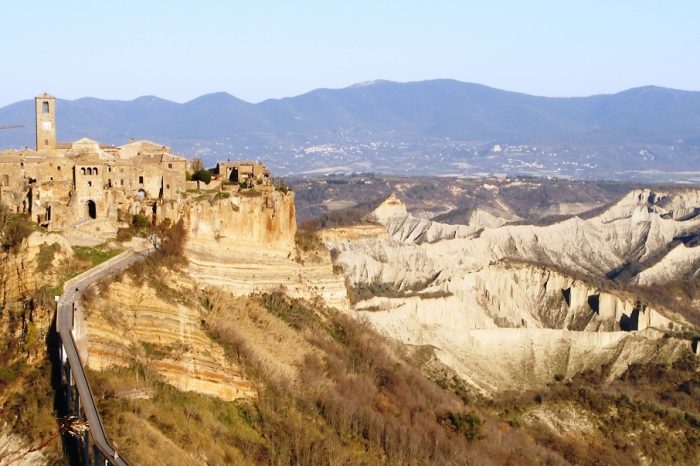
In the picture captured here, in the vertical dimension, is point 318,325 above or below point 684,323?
above

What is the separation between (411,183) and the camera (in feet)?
584

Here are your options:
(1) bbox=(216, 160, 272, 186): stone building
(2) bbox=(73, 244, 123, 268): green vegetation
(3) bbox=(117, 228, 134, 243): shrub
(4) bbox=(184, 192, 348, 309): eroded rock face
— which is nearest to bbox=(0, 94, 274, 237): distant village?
(3) bbox=(117, 228, 134, 243): shrub

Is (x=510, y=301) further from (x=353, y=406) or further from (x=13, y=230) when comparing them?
(x=13, y=230)

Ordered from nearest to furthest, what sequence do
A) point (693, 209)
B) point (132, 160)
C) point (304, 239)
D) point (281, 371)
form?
1. point (281, 371)
2. point (132, 160)
3. point (304, 239)
4. point (693, 209)

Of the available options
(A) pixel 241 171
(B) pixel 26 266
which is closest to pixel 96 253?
(B) pixel 26 266

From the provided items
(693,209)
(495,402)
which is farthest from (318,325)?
(693,209)

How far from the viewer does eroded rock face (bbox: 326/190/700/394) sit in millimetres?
55406

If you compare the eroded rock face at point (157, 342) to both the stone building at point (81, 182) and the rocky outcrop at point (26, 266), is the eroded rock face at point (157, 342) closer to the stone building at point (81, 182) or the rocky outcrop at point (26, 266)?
the rocky outcrop at point (26, 266)

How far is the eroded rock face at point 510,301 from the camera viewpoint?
55.4 metres

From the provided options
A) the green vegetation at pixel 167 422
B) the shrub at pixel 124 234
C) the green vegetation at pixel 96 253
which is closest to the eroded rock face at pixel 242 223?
the shrub at pixel 124 234

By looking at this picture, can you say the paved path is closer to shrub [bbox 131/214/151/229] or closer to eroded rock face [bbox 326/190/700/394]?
shrub [bbox 131/214/151/229]

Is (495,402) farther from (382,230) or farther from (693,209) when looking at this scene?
(693,209)

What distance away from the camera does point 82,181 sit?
36.0 metres

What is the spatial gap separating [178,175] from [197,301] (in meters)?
6.86
